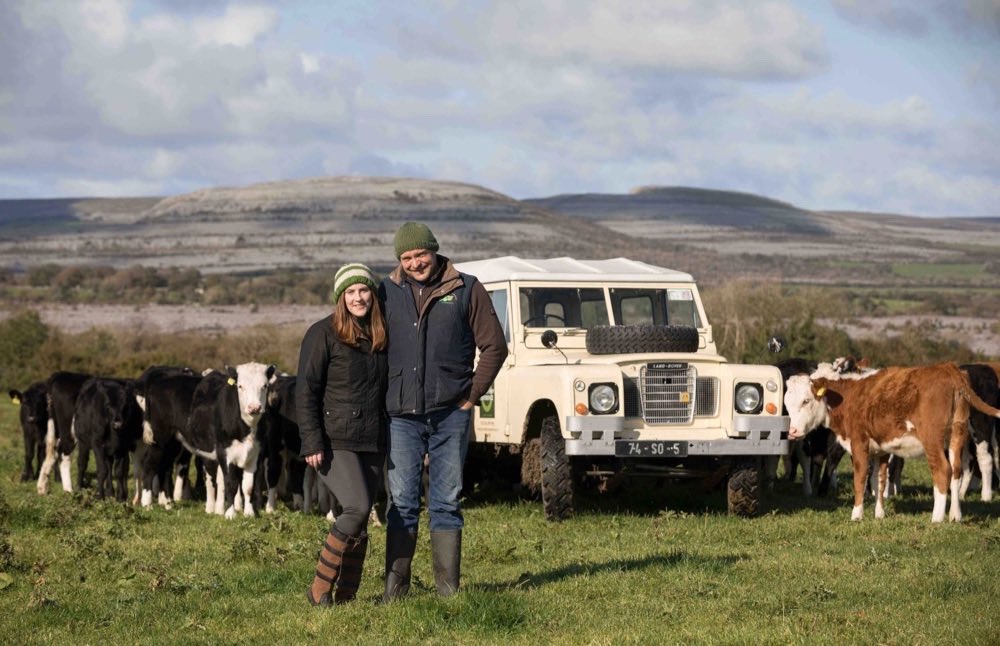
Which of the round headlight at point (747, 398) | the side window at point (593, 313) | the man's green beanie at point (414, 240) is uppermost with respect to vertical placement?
the man's green beanie at point (414, 240)

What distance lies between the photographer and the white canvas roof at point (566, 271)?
49.9ft

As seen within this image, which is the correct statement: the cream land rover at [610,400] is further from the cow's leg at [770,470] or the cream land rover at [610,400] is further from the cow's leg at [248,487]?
the cow's leg at [248,487]

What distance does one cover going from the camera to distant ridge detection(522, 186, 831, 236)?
171000 mm

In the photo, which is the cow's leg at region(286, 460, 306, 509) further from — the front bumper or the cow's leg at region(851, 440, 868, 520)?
the cow's leg at region(851, 440, 868, 520)

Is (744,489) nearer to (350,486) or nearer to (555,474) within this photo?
(555,474)

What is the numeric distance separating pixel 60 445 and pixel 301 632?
10207 millimetres

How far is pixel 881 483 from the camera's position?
541 inches

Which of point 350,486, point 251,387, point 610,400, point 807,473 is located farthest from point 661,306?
point 350,486

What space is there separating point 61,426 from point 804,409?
9.06 metres

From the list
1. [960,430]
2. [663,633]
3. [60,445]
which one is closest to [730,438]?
[960,430]

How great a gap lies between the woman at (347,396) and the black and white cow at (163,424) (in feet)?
25.2

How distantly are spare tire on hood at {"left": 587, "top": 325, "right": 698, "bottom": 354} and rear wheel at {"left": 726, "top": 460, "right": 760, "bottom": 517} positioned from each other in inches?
56.4

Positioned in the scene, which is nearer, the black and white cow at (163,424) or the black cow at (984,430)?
the black cow at (984,430)

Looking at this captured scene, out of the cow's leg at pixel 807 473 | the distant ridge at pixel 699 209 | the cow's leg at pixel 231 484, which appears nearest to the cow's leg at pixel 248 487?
the cow's leg at pixel 231 484
